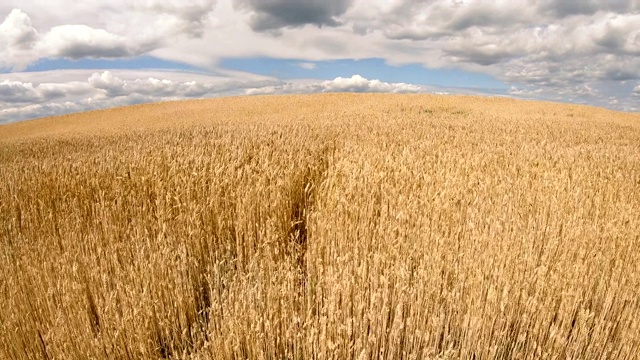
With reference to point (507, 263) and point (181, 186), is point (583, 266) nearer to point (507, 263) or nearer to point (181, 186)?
point (507, 263)

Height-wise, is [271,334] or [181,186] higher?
[181,186]

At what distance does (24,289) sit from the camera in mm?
2340

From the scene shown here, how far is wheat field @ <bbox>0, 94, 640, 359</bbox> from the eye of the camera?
6.52 ft

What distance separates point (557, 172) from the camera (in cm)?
485

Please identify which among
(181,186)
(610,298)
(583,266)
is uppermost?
(181,186)

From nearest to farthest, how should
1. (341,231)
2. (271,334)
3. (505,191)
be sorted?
(271,334) → (341,231) → (505,191)

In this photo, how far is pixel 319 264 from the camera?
2.42 meters

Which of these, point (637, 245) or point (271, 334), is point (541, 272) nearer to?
point (637, 245)

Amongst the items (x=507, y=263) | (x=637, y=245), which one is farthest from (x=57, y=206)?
(x=637, y=245)

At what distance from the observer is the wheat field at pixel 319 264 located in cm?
199

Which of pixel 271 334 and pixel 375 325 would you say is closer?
pixel 271 334

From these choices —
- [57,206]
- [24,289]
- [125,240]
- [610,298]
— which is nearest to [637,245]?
[610,298]

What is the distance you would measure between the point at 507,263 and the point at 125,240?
2.58 meters

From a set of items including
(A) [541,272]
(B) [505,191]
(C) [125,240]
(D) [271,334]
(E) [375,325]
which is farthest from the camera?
(B) [505,191]
